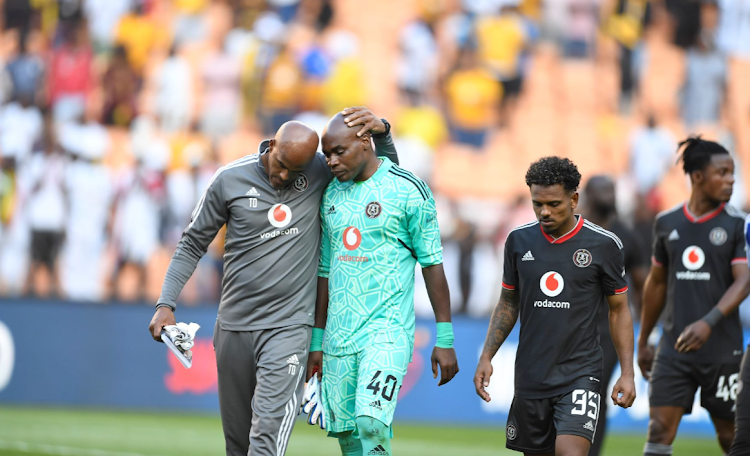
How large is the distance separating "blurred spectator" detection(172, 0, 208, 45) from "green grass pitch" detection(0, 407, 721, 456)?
620 cm

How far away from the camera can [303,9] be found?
16656 mm

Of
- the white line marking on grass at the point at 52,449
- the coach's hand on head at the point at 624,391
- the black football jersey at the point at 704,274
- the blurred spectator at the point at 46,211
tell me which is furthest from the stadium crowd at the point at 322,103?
the coach's hand on head at the point at 624,391

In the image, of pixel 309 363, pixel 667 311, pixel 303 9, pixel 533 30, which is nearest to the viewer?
pixel 309 363

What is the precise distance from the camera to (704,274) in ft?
23.7

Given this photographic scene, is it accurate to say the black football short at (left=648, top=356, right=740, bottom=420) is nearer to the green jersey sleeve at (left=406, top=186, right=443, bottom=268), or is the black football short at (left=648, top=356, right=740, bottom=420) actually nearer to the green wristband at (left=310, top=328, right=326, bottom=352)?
the green jersey sleeve at (left=406, top=186, right=443, bottom=268)

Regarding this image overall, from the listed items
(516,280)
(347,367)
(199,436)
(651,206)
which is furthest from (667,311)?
(651,206)

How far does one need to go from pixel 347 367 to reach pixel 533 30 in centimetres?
1320

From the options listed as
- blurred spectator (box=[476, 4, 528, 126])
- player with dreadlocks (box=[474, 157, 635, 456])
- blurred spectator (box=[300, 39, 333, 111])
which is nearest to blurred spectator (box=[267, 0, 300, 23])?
blurred spectator (box=[300, 39, 333, 111])

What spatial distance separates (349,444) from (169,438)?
555cm

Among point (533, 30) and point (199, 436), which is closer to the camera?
point (199, 436)

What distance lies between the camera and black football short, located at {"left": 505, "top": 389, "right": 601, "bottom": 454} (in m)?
5.48

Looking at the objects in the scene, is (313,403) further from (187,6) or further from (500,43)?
(500,43)

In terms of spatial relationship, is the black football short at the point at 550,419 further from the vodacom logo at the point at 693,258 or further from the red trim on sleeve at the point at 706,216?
the red trim on sleeve at the point at 706,216

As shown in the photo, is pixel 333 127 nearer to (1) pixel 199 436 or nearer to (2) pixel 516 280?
(2) pixel 516 280
